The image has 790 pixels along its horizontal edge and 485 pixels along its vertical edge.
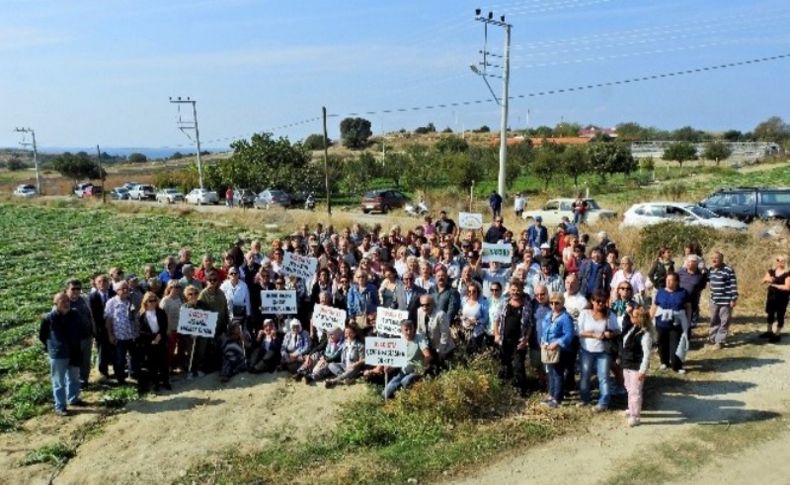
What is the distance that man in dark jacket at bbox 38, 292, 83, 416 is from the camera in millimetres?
10227

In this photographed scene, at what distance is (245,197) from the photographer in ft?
171

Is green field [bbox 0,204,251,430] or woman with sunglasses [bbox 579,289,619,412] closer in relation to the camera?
woman with sunglasses [bbox 579,289,619,412]

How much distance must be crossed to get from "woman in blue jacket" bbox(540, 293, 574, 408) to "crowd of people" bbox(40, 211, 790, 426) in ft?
0.07

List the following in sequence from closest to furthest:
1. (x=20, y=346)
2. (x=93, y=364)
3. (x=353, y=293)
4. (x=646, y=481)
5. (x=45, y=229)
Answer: (x=646, y=481)
(x=353, y=293)
(x=93, y=364)
(x=20, y=346)
(x=45, y=229)

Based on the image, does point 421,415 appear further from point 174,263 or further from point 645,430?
point 174,263

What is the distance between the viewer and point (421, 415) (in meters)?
9.39

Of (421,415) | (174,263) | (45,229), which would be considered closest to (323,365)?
(421,415)

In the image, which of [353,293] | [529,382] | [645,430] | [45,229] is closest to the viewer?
[645,430]

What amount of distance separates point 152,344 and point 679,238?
14.2 metres

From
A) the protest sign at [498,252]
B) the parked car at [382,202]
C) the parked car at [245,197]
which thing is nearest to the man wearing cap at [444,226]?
the protest sign at [498,252]

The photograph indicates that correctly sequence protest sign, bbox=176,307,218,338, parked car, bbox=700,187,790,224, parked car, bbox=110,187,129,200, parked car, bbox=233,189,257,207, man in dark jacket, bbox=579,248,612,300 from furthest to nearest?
parked car, bbox=110,187,129,200
parked car, bbox=233,189,257,207
parked car, bbox=700,187,790,224
man in dark jacket, bbox=579,248,612,300
protest sign, bbox=176,307,218,338

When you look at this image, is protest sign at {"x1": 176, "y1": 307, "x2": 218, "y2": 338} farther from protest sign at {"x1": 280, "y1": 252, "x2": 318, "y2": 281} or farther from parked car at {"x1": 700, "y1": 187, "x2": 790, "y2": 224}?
parked car at {"x1": 700, "y1": 187, "x2": 790, "y2": 224}

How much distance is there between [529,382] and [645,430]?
1999mm

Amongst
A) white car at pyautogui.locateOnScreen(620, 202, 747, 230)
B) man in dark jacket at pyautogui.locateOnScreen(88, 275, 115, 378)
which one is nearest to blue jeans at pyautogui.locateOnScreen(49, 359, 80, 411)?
man in dark jacket at pyautogui.locateOnScreen(88, 275, 115, 378)
